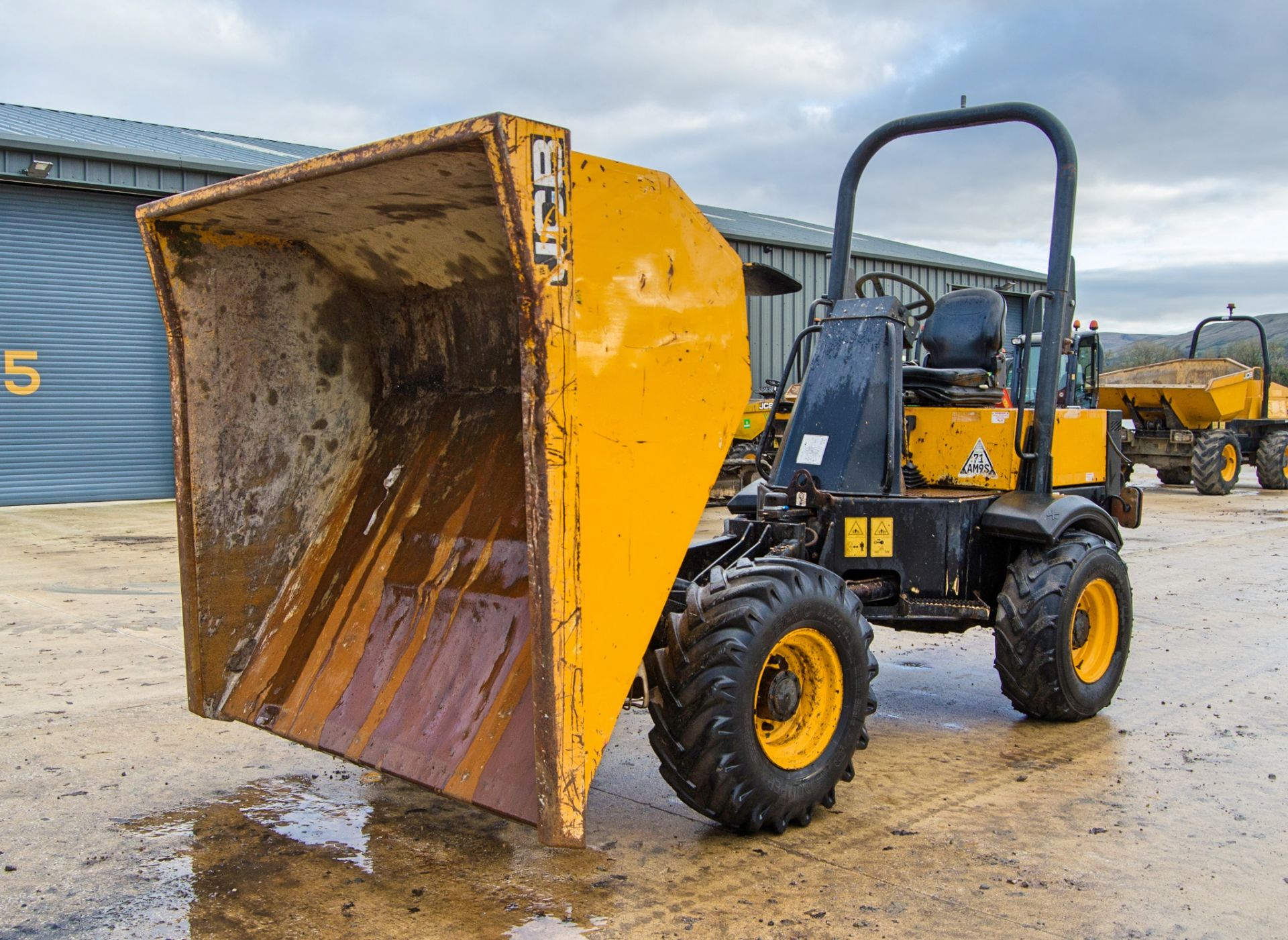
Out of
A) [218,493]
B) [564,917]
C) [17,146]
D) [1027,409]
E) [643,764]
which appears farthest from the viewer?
[17,146]

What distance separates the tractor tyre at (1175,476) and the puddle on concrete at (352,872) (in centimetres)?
1701

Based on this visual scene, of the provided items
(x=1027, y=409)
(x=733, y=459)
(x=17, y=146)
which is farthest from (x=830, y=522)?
Result: (x=17, y=146)

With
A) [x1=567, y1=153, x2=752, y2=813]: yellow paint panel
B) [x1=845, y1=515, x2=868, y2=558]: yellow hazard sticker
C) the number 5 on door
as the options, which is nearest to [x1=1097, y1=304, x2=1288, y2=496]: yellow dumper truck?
[x1=845, y1=515, x2=868, y2=558]: yellow hazard sticker

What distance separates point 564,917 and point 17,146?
1407 centimetres

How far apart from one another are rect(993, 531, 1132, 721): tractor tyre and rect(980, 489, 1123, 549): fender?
0.40ft

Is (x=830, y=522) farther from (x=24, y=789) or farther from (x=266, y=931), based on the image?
(x=24, y=789)

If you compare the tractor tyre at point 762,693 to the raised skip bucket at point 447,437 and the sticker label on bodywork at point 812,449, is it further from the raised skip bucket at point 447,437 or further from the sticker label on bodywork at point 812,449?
the sticker label on bodywork at point 812,449

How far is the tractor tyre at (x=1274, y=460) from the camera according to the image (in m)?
18.8

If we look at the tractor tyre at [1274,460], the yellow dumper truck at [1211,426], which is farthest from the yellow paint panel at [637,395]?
the tractor tyre at [1274,460]

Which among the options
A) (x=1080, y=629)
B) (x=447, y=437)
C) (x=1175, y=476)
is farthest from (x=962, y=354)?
(x=1175, y=476)

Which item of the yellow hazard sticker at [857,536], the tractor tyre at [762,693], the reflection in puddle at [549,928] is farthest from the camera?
the yellow hazard sticker at [857,536]

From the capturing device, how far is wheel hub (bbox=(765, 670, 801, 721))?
3760 millimetres

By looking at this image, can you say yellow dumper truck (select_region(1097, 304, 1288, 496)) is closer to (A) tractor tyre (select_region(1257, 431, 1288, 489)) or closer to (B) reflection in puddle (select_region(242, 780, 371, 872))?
(A) tractor tyre (select_region(1257, 431, 1288, 489))

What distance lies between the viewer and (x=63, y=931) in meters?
3.15
